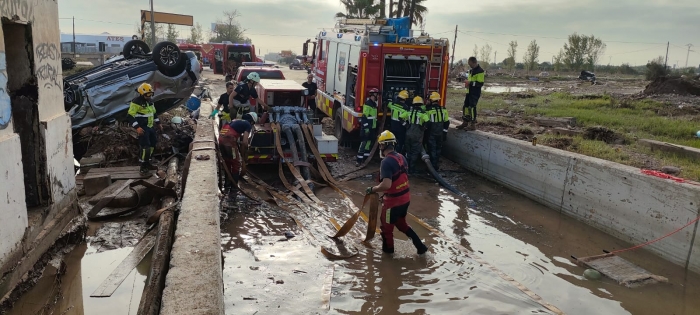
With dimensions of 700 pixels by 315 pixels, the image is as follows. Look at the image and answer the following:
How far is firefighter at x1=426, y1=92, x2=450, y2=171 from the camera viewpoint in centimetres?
1059

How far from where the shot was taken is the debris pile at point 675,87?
25.5m

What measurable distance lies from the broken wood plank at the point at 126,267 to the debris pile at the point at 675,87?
26598 millimetres

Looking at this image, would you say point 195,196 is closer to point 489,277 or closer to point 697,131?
point 489,277

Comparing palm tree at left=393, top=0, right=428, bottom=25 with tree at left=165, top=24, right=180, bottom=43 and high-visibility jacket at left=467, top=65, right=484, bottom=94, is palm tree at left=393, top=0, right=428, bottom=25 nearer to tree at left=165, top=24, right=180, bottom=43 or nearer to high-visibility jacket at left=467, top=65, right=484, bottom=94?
high-visibility jacket at left=467, top=65, right=484, bottom=94

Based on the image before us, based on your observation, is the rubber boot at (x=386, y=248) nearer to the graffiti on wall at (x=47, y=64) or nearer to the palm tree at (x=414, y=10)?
the graffiti on wall at (x=47, y=64)

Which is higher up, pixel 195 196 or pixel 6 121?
pixel 6 121

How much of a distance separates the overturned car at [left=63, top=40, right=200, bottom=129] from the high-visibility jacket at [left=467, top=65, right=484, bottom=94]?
6493mm

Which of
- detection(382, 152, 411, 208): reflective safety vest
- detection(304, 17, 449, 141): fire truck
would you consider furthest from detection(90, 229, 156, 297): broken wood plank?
A: detection(304, 17, 449, 141): fire truck

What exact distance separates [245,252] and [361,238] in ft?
5.33

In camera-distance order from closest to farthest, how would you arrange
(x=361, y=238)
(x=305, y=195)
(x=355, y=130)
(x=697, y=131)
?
(x=361, y=238) < (x=305, y=195) < (x=355, y=130) < (x=697, y=131)

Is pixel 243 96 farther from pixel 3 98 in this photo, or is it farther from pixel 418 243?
pixel 3 98

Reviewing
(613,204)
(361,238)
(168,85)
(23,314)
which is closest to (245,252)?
(361,238)

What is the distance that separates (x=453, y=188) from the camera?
959 cm

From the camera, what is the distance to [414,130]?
10367 mm
